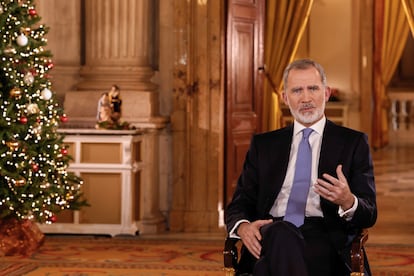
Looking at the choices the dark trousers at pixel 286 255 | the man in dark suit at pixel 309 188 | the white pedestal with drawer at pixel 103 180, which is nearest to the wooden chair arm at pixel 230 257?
the man in dark suit at pixel 309 188

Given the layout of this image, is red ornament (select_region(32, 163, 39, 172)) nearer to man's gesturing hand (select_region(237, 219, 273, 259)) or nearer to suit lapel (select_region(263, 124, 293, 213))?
suit lapel (select_region(263, 124, 293, 213))

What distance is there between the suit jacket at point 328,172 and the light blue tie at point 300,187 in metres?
0.06

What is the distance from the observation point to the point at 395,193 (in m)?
11.6

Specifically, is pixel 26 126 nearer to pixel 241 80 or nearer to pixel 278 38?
pixel 241 80

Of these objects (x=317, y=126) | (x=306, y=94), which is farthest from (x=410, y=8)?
(x=306, y=94)

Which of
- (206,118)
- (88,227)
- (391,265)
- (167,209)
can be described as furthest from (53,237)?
(391,265)

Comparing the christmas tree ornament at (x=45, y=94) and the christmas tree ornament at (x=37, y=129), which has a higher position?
the christmas tree ornament at (x=45, y=94)

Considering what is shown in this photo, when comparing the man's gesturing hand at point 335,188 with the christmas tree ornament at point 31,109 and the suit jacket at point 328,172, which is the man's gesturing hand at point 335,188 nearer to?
the suit jacket at point 328,172

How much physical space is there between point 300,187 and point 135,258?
3461 millimetres

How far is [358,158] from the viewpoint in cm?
400

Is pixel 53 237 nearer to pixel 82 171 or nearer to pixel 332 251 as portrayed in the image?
pixel 82 171

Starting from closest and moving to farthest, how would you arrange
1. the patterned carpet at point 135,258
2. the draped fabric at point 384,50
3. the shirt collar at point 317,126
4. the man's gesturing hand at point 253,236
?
the man's gesturing hand at point 253,236, the shirt collar at point 317,126, the patterned carpet at point 135,258, the draped fabric at point 384,50

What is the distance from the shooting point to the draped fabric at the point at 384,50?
56.2ft

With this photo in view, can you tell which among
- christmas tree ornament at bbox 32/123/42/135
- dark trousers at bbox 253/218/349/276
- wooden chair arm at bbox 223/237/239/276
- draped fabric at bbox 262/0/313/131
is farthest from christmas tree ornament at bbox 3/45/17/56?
dark trousers at bbox 253/218/349/276
